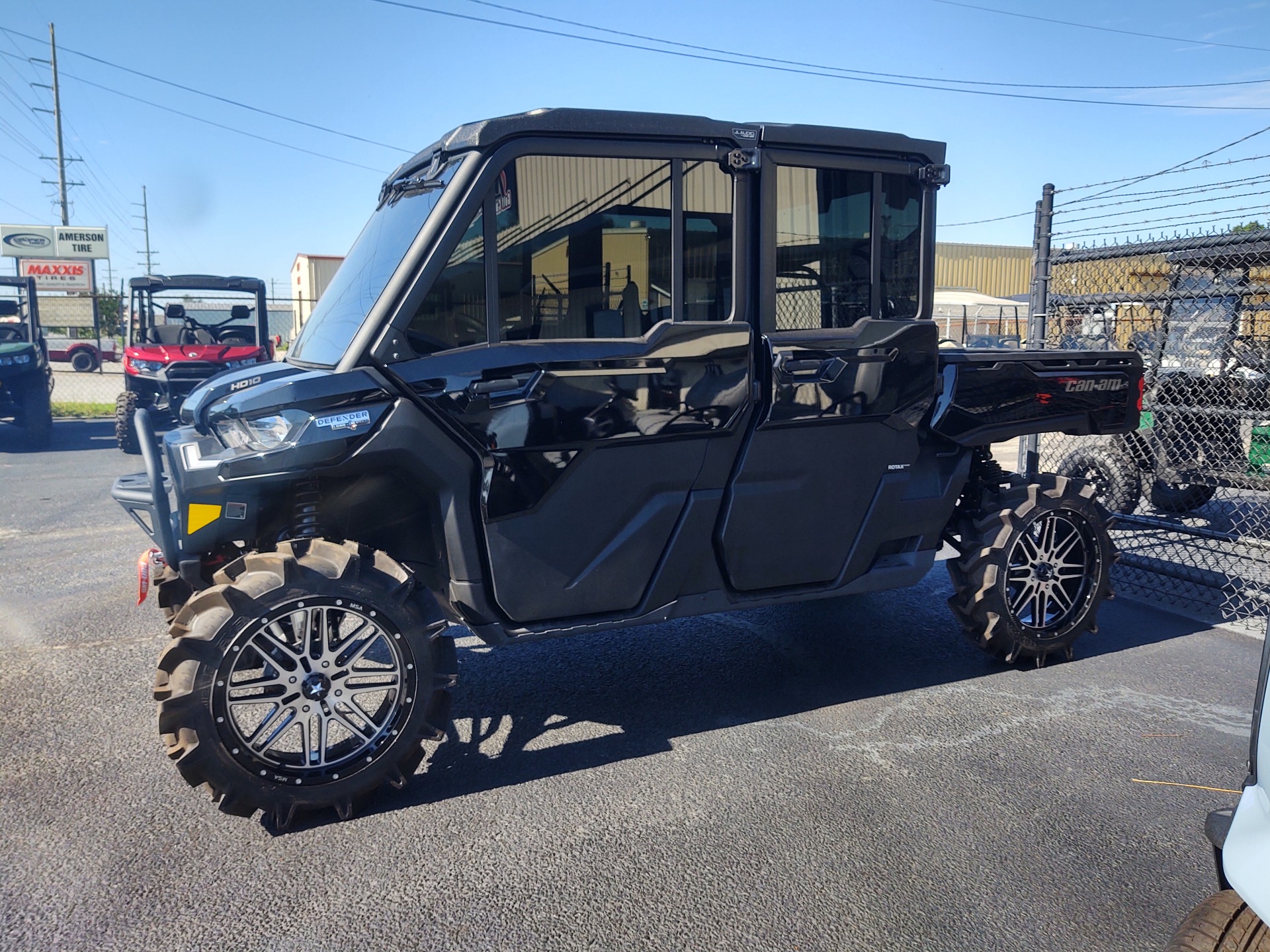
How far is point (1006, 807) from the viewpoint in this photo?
141 inches

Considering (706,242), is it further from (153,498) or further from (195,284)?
(195,284)

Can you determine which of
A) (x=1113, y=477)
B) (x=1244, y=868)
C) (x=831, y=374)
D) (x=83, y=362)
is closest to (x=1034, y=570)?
(x=831, y=374)

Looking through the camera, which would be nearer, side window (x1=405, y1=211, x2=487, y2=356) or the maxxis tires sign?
side window (x1=405, y1=211, x2=487, y2=356)

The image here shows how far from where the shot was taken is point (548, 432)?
12.3 ft

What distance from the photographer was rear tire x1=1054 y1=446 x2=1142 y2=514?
8047 mm

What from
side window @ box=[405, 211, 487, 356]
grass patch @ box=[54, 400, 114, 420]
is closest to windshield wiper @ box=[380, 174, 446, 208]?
side window @ box=[405, 211, 487, 356]

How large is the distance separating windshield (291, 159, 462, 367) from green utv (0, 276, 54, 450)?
11.5 meters

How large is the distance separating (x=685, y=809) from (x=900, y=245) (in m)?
2.69

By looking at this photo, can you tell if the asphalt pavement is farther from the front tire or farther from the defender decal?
the defender decal

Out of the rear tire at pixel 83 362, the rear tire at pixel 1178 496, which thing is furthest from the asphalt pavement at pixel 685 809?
the rear tire at pixel 83 362

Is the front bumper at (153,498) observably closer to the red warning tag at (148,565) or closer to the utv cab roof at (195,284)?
the red warning tag at (148,565)

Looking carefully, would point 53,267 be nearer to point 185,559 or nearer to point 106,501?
point 106,501

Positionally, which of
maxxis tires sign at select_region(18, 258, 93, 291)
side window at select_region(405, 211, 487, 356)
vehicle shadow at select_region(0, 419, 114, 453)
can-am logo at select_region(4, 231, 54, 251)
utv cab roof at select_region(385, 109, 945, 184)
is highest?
can-am logo at select_region(4, 231, 54, 251)

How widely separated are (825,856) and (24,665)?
165 inches
